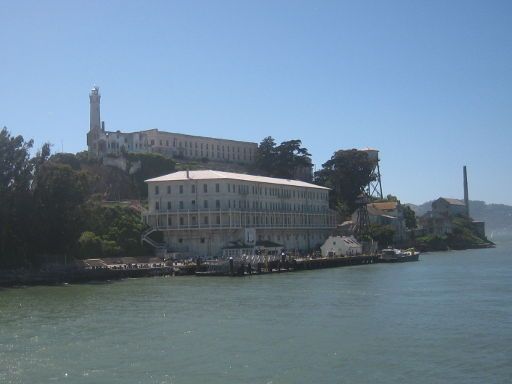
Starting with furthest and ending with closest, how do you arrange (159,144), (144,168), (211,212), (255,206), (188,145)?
(188,145) → (159,144) → (144,168) → (255,206) → (211,212)

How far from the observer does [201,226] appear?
82.7 metres

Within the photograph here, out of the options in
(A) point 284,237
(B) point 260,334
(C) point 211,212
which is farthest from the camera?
(A) point 284,237

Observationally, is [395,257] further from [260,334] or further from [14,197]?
[260,334]

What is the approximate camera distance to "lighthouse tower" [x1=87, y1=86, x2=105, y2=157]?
347 feet

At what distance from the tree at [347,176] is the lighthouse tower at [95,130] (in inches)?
1563

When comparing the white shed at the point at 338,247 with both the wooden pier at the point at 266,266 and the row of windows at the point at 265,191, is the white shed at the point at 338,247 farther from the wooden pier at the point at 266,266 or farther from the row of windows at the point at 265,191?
the row of windows at the point at 265,191

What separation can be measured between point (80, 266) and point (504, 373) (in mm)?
52227

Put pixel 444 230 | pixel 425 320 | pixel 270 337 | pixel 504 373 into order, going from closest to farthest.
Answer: pixel 504 373
pixel 270 337
pixel 425 320
pixel 444 230

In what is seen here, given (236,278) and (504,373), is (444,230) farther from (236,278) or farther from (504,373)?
(504,373)

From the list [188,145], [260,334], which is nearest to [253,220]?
[188,145]

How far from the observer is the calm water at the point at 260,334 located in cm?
2489

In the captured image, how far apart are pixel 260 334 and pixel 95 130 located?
81640 mm

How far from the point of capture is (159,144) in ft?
370

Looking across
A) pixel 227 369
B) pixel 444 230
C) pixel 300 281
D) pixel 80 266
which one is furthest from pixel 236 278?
pixel 444 230
